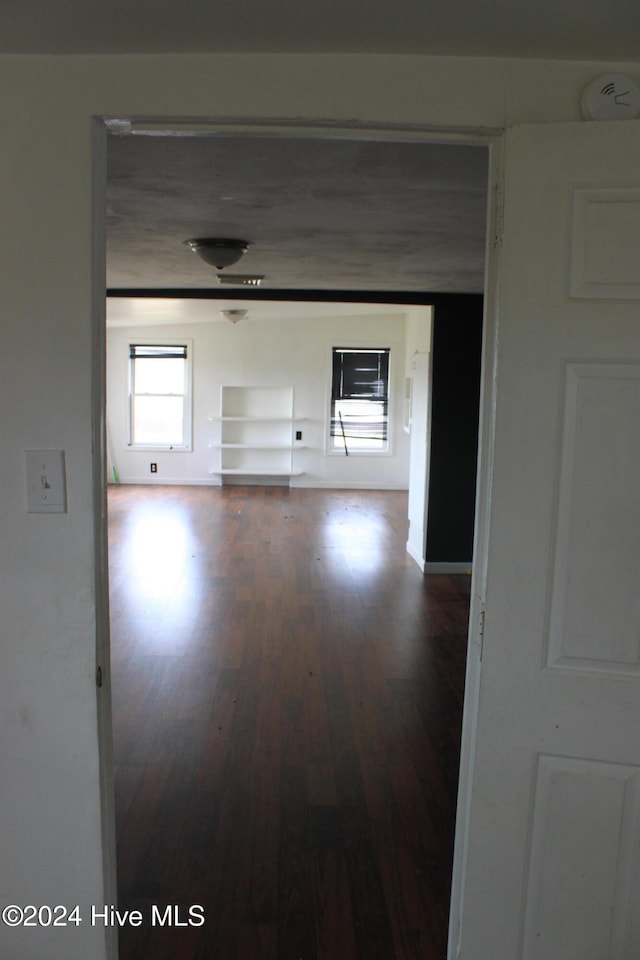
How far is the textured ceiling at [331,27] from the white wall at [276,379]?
8896mm

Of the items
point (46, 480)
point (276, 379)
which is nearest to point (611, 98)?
point (46, 480)

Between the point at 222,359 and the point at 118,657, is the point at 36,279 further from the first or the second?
the point at 222,359

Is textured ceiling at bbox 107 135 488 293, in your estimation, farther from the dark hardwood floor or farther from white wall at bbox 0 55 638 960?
the dark hardwood floor

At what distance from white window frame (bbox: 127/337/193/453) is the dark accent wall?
17.8ft

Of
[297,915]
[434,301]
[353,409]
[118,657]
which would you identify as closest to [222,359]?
[353,409]

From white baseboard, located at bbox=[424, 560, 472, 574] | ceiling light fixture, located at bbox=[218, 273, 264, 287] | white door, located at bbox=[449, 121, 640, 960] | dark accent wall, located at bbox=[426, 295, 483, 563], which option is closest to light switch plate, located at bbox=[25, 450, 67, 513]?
white door, located at bbox=[449, 121, 640, 960]

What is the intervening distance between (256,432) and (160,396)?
1.54m

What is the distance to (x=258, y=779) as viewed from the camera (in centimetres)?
276

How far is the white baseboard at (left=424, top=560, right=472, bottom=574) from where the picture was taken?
6.02 m

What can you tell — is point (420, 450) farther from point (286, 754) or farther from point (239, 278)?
point (286, 754)

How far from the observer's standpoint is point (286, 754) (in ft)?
9.71

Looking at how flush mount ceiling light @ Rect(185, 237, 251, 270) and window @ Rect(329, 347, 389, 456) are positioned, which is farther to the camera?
window @ Rect(329, 347, 389, 456)

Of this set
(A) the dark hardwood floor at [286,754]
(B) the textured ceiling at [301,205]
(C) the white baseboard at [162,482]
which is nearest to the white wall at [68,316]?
(B) the textured ceiling at [301,205]

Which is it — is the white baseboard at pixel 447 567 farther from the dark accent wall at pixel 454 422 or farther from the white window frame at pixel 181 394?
the white window frame at pixel 181 394
